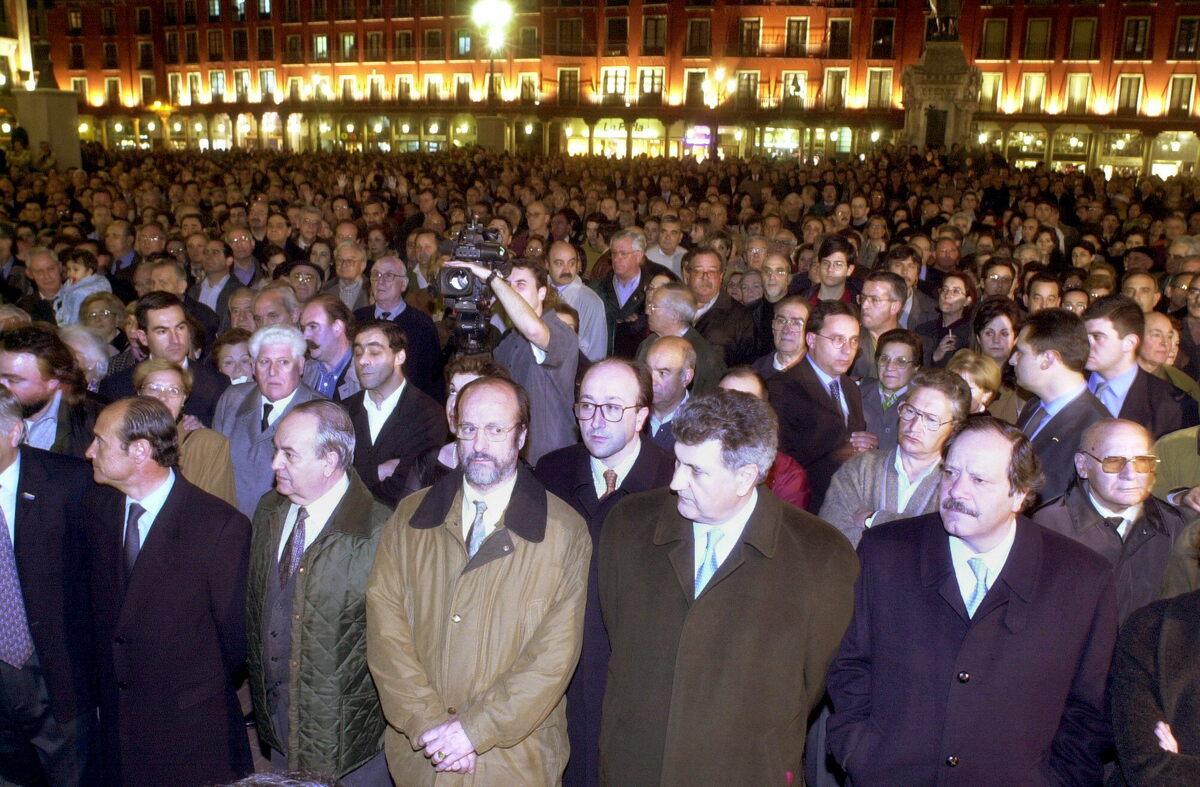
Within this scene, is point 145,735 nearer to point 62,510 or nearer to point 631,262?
point 62,510

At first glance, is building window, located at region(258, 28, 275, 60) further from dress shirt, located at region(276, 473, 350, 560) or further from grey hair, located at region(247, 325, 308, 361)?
dress shirt, located at region(276, 473, 350, 560)

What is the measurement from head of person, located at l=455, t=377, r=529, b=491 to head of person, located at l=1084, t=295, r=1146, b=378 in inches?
118

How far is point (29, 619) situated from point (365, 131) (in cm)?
5700

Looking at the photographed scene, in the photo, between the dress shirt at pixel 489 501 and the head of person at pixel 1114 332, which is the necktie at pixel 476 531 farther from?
the head of person at pixel 1114 332

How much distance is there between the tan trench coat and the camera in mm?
3117

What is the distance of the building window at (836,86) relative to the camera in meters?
46.3

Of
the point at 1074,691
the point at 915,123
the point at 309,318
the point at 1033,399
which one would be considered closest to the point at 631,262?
the point at 309,318

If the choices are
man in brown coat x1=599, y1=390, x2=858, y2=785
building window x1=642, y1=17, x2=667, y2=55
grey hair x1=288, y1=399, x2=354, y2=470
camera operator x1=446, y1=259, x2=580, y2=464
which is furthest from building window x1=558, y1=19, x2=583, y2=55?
man in brown coat x1=599, y1=390, x2=858, y2=785

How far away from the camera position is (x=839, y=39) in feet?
152

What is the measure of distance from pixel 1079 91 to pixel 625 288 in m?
43.0

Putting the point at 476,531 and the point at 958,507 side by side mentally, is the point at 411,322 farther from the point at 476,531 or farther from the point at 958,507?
the point at 958,507

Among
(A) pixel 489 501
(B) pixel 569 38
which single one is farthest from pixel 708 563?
(B) pixel 569 38

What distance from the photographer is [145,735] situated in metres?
3.47

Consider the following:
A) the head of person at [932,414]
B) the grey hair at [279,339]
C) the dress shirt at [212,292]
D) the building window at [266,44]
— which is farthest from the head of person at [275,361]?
the building window at [266,44]
